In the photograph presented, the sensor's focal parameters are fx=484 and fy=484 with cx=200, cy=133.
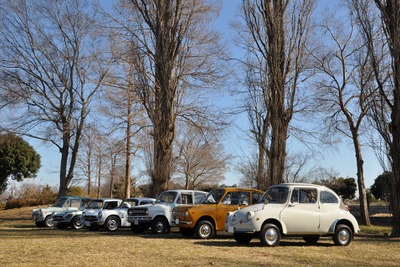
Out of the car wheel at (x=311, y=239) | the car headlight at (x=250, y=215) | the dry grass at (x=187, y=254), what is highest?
the car headlight at (x=250, y=215)

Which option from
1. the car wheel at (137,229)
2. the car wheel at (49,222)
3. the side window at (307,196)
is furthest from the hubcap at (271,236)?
the car wheel at (49,222)

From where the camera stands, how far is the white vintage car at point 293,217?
13867mm

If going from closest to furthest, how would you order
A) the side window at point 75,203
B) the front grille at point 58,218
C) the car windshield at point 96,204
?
1. the car windshield at point 96,204
2. the front grille at point 58,218
3. the side window at point 75,203

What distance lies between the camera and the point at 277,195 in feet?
48.2

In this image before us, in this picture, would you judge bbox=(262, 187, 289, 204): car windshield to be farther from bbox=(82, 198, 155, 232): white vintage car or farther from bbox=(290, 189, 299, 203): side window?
bbox=(82, 198, 155, 232): white vintage car

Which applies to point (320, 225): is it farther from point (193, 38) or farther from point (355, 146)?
point (355, 146)

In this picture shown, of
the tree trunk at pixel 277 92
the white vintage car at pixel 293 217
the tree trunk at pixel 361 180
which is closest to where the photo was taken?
the white vintage car at pixel 293 217

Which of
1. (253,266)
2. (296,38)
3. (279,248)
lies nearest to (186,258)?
(253,266)

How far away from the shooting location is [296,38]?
73.3ft

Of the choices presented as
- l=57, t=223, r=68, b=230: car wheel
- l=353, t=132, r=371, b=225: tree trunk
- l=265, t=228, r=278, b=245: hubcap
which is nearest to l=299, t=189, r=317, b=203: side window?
l=265, t=228, r=278, b=245: hubcap

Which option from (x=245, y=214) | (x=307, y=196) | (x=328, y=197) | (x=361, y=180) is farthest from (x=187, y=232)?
(x=361, y=180)

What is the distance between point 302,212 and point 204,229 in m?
3.67

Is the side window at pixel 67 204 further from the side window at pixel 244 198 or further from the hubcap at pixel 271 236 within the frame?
the hubcap at pixel 271 236

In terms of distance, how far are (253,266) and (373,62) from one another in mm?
12730
